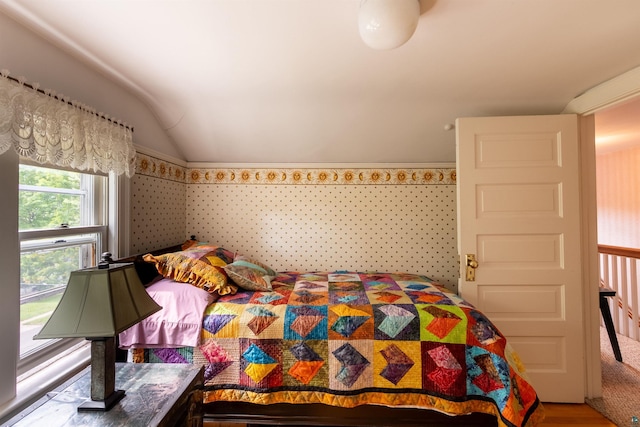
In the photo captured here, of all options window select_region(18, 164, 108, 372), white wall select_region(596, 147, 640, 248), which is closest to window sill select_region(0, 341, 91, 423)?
window select_region(18, 164, 108, 372)

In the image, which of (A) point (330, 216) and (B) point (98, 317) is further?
(A) point (330, 216)

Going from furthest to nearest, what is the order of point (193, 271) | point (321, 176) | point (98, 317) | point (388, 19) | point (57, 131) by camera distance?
point (321, 176) → point (193, 271) → point (57, 131) → point (388, 19) → point (98, 317)

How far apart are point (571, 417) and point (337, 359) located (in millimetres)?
1700

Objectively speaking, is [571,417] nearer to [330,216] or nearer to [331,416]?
[331,416]

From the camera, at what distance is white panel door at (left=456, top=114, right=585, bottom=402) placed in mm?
1945

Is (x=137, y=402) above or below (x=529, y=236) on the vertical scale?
below

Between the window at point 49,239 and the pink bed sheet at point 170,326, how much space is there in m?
0.33

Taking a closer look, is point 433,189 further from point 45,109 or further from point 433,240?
point 45,109

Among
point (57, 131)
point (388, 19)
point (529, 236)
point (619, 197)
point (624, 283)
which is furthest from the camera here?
point (619, 197)

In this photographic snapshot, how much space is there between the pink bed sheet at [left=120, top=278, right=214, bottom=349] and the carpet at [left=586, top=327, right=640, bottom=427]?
2.73 metres

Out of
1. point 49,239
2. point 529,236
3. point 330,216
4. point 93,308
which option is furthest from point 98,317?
point 529,236

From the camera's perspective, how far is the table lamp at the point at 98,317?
2.94 feet

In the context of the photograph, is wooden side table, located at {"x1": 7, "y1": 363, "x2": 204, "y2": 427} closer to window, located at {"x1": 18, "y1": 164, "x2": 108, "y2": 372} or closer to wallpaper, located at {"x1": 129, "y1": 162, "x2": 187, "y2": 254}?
window, located at {"x1": 18, "y1": 164, "x2": 108, "y2": 372}

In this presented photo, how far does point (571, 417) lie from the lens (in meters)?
1.79
